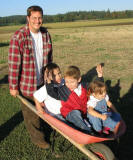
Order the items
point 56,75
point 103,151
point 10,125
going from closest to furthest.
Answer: point 103,151 → point 56,75 → point 10,125

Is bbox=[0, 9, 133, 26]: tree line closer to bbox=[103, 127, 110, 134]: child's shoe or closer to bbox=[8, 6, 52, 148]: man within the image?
bbox=[8, 6, 52, 148]: man

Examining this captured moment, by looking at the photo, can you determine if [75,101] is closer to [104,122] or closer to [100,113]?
[100,113]

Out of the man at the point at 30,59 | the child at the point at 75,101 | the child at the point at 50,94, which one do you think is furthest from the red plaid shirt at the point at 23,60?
the child at the point at 75,101

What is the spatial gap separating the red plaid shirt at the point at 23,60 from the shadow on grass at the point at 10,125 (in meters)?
1.32

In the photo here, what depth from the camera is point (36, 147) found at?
4316 mm

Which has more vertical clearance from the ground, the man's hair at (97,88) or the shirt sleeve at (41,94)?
the man's hair at (97,88)

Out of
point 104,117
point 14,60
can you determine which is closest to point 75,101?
point 104,117

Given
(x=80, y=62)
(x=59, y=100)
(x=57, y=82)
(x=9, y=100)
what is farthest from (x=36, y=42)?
(x=80, y=62)

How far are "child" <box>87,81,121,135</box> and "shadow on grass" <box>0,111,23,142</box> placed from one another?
7.19 ft

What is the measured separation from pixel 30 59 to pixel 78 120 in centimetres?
124

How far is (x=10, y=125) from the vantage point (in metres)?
5.14

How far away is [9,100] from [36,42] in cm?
328

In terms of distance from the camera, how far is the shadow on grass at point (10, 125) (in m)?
4.82

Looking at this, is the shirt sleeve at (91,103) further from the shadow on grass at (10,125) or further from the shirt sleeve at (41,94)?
the shadow on grass at (10,125)
